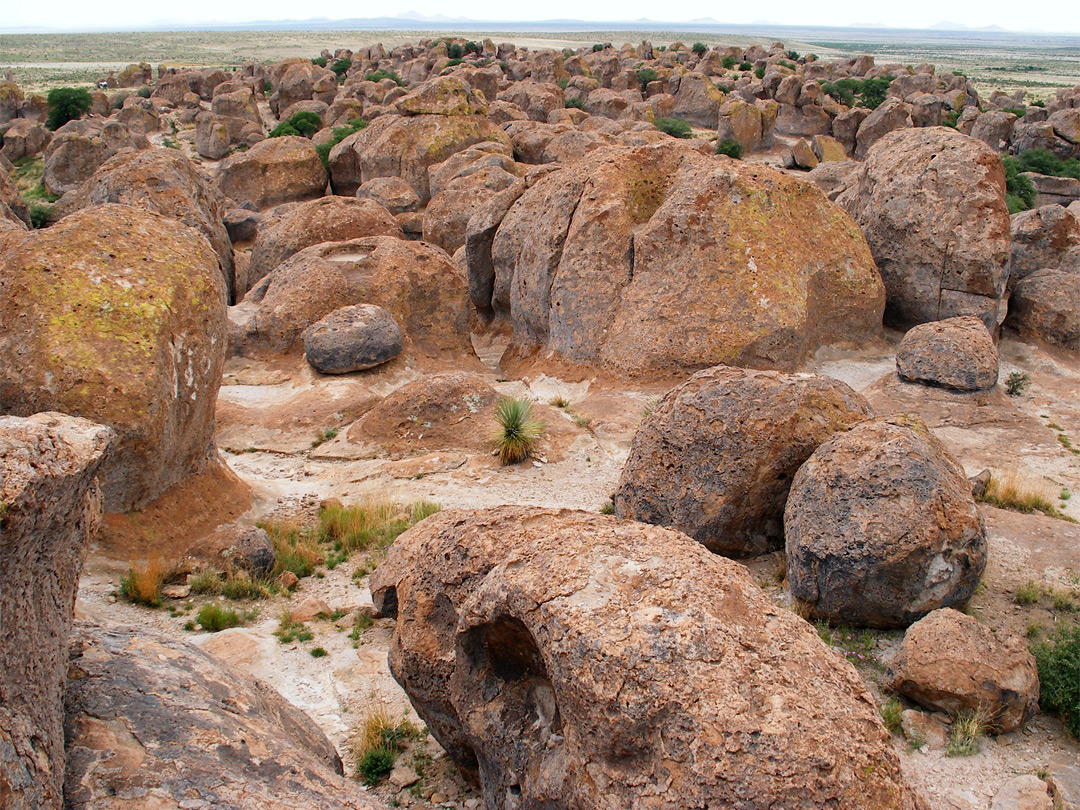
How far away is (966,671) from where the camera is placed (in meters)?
6.63

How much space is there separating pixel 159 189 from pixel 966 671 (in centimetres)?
1890

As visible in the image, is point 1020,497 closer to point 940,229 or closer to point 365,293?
point 940,229

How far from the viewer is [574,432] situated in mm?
13688

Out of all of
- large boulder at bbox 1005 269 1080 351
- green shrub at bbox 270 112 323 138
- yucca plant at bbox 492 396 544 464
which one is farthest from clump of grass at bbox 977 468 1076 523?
green shrub at bbox 270 112 323 138

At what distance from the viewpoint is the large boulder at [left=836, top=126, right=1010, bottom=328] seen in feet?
53.8

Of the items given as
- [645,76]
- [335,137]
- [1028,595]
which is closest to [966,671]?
[1028,595]

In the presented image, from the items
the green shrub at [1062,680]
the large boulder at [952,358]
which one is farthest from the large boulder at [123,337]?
the large boulder at [952,358]

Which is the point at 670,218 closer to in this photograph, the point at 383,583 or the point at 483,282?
the point at 483,282

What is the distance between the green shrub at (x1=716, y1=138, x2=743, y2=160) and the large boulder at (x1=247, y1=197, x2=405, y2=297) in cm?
2652

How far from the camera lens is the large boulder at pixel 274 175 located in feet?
106

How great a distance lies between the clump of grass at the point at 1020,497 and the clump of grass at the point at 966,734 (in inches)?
171

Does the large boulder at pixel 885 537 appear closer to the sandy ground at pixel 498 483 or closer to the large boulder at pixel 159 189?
the sandy ground at pixel 498 483

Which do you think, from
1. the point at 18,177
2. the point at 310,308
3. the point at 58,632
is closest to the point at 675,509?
the point at 58,632

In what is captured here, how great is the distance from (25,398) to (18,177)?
39.8 metres
